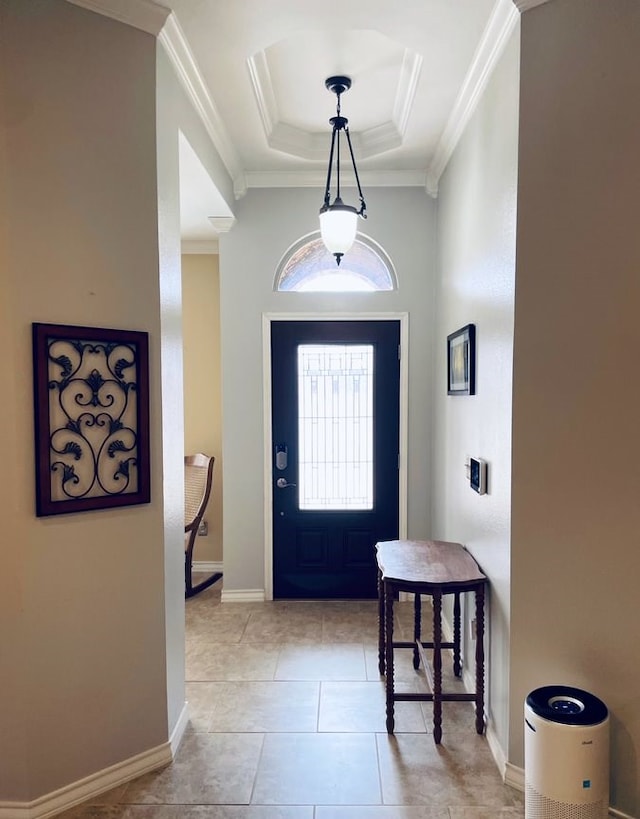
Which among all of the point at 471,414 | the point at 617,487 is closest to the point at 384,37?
the point at 471,414

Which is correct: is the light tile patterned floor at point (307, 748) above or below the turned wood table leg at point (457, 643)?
below

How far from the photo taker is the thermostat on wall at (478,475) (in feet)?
8.23

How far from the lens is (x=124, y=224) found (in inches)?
84.4

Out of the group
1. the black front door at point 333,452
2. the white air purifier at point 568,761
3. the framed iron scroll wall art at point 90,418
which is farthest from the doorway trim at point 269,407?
the white air purifier at point 568,761

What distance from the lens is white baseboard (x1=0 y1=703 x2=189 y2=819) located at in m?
1.98

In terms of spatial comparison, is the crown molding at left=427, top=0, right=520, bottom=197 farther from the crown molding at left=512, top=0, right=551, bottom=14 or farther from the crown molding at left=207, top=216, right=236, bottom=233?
the crown molding at left=207, top=216, right=236, bottom=233

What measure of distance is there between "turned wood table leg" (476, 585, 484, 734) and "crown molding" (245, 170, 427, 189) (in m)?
2.78

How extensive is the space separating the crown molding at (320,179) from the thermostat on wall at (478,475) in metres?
2.18

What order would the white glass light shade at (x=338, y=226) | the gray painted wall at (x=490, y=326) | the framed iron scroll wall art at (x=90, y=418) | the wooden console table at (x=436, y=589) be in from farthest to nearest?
1. the white glass light shade at (x=338, y=226)
2. the wooden console table at (x=436, y=589)
3. the gray painted wall at (x=490, y=326)
4. the framed iron scroll wall art at (x=90, y=418)

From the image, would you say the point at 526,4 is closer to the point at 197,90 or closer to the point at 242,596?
the point at 197,90

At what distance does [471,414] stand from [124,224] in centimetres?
180

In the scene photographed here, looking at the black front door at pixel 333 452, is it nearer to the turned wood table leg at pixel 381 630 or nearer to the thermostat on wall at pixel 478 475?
the turned wood table leg at pixel 381 630

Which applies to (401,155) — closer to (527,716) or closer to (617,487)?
(617,487)

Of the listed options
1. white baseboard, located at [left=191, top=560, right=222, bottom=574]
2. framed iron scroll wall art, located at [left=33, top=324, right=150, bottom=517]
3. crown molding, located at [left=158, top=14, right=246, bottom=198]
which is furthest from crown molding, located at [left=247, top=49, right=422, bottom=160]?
white baseboard, located at [left=191, top=560, right=222, bottom=574]
